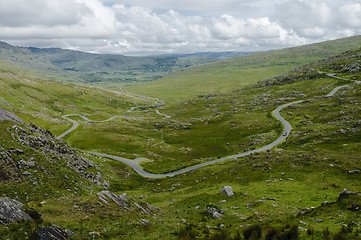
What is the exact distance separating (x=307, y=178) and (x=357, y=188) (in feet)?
35.6

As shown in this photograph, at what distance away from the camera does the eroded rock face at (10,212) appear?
22812 millimetres

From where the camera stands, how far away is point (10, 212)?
2358 cm

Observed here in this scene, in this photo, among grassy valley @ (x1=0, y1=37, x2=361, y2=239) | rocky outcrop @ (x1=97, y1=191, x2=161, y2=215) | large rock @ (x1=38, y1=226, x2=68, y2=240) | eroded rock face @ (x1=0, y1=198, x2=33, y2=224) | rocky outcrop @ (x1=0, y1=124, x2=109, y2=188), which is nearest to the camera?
large rock @ (x1=38, y1=226, x2=68, y2=240)

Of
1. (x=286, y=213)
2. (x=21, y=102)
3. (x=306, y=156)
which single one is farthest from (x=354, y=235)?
(x=21, y=102)

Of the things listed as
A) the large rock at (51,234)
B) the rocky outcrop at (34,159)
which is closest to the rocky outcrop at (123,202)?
the large rock at (51,234)

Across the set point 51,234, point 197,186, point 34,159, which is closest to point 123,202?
point 51,234

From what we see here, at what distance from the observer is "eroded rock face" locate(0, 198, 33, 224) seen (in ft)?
74.8

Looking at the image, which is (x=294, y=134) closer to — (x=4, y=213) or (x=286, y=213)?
(x=286, y=213)

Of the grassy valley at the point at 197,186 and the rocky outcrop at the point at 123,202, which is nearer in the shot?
the grassy valley at the point at 197,186

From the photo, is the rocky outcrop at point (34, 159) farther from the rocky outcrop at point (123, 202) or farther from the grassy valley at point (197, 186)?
the rocky outcrop at point (123, 202)

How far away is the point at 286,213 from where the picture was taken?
108 feet

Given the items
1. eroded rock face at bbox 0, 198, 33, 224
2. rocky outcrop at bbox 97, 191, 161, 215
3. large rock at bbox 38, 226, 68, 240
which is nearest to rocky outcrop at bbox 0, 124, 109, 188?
eroded rock face at bbox 0, 198, 33, 224

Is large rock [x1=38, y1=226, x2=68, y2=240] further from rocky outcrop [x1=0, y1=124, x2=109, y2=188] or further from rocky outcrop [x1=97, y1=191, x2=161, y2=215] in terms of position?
rocky outcrop [x1=0, y1=124, x2=109, y2=188]

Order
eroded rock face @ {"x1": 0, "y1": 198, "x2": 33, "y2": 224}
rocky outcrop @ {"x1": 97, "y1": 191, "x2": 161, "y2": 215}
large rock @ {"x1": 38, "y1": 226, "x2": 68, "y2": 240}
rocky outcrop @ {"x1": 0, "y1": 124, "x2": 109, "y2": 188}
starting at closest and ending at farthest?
large rock @ {"x1": 38, "y1": 226, "x2": 68, "y2": 240}
eroded rock face @ {"x1": 0, "y1": 198, "x2": 33, "y2": 224}
rocky outcrop @ {"x1": 97, "y1": 191, "x2": 161, "y2": 215}
rocky outcrop @ {"x1": 0, "y1": 124, "x2": 109, "y2": 188}
